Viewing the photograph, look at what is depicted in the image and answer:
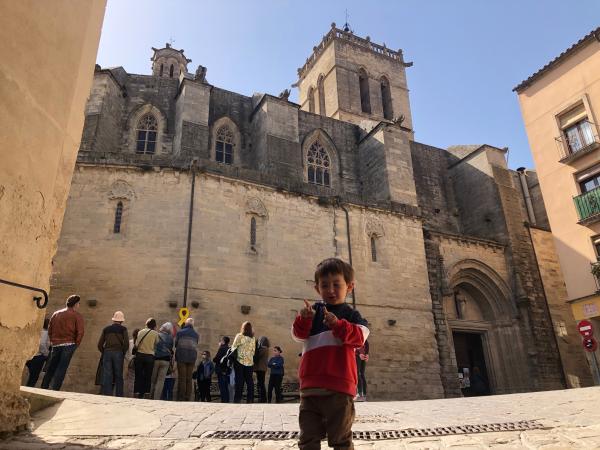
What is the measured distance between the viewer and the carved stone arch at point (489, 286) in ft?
61.2

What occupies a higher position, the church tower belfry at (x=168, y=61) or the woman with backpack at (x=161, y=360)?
the church tower belfry at (x=168, y=61)

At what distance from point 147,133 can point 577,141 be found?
52.5 feet

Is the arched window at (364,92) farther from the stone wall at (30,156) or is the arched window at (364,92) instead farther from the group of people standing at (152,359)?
the stone wall at (30,156)

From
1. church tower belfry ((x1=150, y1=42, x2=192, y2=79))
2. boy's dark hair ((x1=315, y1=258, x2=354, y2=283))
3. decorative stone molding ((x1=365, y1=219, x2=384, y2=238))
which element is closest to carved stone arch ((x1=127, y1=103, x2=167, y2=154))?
decorative stone molding ((x1=365, y1=219, x2=384, y2=238))

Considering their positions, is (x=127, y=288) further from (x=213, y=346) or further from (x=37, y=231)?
(x=37, y=231)

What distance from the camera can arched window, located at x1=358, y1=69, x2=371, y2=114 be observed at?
33.3 meters

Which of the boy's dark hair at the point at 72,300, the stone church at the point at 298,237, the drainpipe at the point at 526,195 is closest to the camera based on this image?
the boy's dark hair at the point at 72,300

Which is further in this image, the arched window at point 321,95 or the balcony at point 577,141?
the arched window at point 321,95

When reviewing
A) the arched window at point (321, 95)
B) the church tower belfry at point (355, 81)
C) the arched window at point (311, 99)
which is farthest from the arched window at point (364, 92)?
the arched window at point (311, 99)

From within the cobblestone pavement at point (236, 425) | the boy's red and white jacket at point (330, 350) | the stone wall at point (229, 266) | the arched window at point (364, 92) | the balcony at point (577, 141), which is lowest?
the cobblestone pavement at point (236, 425)

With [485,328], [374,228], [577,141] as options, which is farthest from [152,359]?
[577,141]

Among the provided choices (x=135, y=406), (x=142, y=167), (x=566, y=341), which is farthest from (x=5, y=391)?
(x=566, y=341)

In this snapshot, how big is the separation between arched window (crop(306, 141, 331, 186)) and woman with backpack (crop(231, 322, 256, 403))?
11.9m

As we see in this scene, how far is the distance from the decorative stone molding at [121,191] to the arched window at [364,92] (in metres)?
22.7
